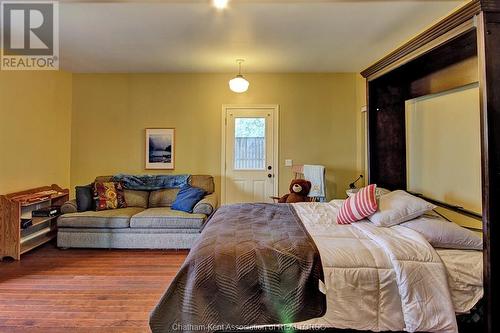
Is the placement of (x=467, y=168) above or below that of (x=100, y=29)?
below

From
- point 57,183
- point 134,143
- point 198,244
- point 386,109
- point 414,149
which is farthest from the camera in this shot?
point 134,143

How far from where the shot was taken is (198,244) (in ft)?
6.54

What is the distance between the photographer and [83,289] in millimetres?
2764

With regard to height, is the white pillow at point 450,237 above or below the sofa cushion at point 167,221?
above

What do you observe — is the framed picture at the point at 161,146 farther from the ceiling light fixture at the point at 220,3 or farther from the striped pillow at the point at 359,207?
the striped pillow at the point at 359,207

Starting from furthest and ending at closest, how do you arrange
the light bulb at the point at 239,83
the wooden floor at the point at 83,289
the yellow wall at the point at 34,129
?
the light bulb at the point at 239,83 → the yellow wall at the point at 34,129 → the wooden floor at the point at 83,289

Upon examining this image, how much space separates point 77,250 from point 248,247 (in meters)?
3.17

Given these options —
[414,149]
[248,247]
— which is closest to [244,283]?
[248,247]

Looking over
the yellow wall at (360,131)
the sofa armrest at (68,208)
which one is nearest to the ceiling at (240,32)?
the yellow wall at (360,131)

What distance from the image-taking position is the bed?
66.0 inches

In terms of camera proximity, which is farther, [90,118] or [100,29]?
[90,118]

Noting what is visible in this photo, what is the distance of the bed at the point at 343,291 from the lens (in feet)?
5.50

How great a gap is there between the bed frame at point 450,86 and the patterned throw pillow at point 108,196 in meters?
3.53

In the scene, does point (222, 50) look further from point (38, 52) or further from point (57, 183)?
point (57, 183)
